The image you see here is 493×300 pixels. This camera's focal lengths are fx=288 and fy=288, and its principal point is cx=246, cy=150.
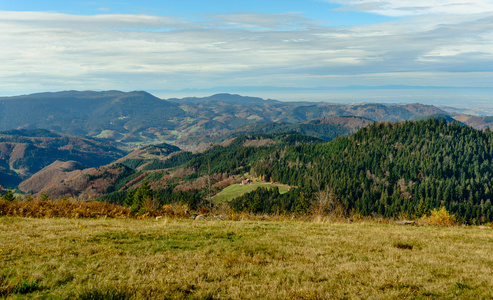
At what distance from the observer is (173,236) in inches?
669

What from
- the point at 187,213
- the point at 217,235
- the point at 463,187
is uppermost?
the point at 217,235

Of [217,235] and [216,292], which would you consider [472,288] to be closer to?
[216,292]

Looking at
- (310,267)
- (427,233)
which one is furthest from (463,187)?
(310,267)

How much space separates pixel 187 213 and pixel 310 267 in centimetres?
1696

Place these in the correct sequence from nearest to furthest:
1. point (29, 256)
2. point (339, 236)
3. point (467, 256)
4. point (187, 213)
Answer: point (29, 256) → point (467, 256) → point (339, 236) → point (187, 213)

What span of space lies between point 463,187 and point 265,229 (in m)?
Answer: 228

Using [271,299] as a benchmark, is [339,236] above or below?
below

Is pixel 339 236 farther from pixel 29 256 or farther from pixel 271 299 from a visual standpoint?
pixel 29 256

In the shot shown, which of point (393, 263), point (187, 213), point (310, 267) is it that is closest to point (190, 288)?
point (310, 267)

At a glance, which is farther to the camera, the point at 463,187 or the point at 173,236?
the point at 463,187

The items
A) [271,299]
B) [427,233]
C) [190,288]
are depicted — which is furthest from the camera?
[427,233]

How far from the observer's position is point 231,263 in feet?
41.8

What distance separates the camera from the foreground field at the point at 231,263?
32.0 feet

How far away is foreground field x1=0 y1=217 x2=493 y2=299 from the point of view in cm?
974
